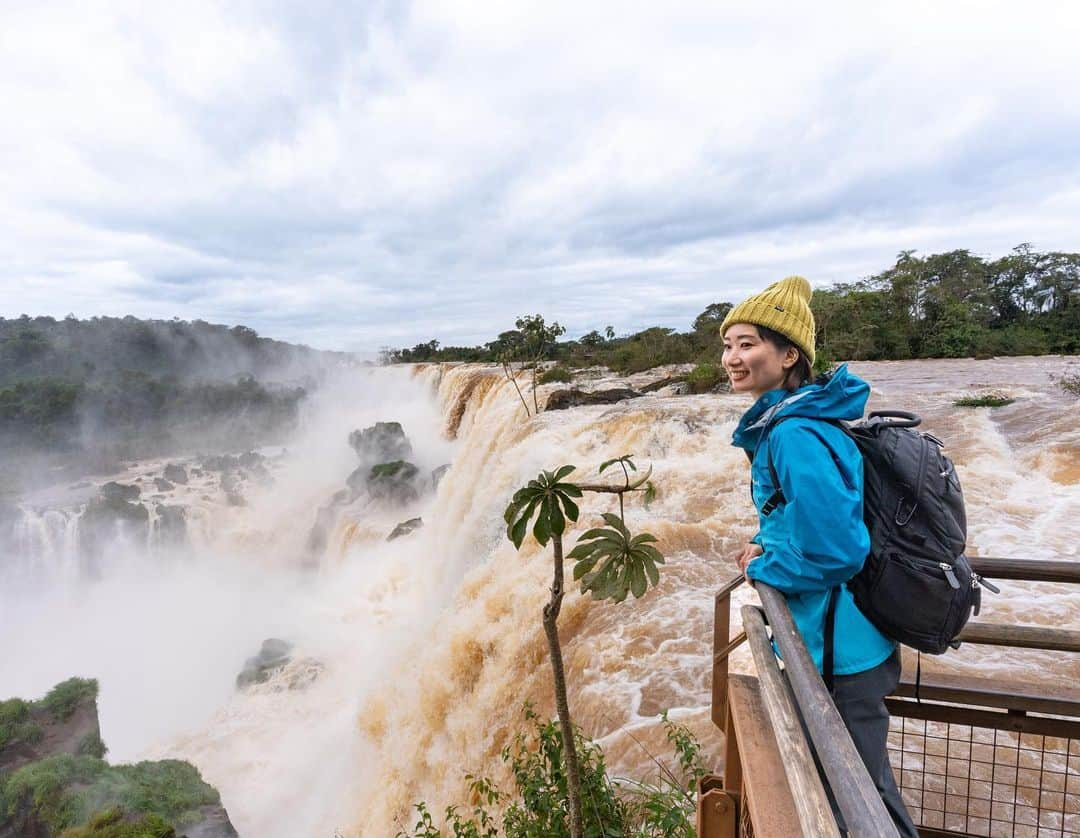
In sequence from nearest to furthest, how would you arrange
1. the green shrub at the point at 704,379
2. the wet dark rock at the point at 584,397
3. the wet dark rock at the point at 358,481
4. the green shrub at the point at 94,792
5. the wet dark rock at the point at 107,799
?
the wet dark rock at the point at 107,799, the green shrub at the point at 94,792, the green shrub at the point at 704,379, the wet dark rock at the point at 584,397, the wet dark rock at the point at 358,481

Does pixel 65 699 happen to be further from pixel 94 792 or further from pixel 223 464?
pixel 223 464

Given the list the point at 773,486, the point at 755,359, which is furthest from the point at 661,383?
the point at 773,486

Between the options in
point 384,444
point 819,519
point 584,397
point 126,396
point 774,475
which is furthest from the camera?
point 126,396

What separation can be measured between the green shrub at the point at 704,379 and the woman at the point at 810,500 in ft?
40.3

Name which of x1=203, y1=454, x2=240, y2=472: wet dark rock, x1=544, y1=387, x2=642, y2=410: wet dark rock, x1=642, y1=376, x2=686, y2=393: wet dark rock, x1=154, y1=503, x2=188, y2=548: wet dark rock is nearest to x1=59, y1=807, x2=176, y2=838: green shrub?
x1=544, y1=387, x2=642, y2=410: wet dark rock

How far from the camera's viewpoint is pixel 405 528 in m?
13.2

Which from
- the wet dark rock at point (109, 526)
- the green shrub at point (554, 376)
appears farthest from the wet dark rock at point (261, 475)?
the green shrub at point (554, 376)

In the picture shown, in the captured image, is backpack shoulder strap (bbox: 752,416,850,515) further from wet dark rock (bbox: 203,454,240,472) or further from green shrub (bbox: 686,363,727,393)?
wet dark rock (bbox: 203,454,240,472)

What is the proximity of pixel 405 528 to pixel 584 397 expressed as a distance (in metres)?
5.26

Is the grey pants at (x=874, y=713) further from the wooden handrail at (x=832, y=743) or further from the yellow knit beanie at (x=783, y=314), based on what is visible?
the yellow knit beanie at (x=783, y=314)

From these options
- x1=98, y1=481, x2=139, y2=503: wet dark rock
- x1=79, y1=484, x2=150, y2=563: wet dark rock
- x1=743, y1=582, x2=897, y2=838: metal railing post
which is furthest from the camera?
x1=98, y1=481, x2=139, y2=503: wet dark rock

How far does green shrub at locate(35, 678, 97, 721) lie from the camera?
767cm

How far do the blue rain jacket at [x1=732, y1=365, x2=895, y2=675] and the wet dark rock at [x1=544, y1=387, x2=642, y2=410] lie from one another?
470 inches

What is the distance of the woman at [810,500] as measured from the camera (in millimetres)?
1157
